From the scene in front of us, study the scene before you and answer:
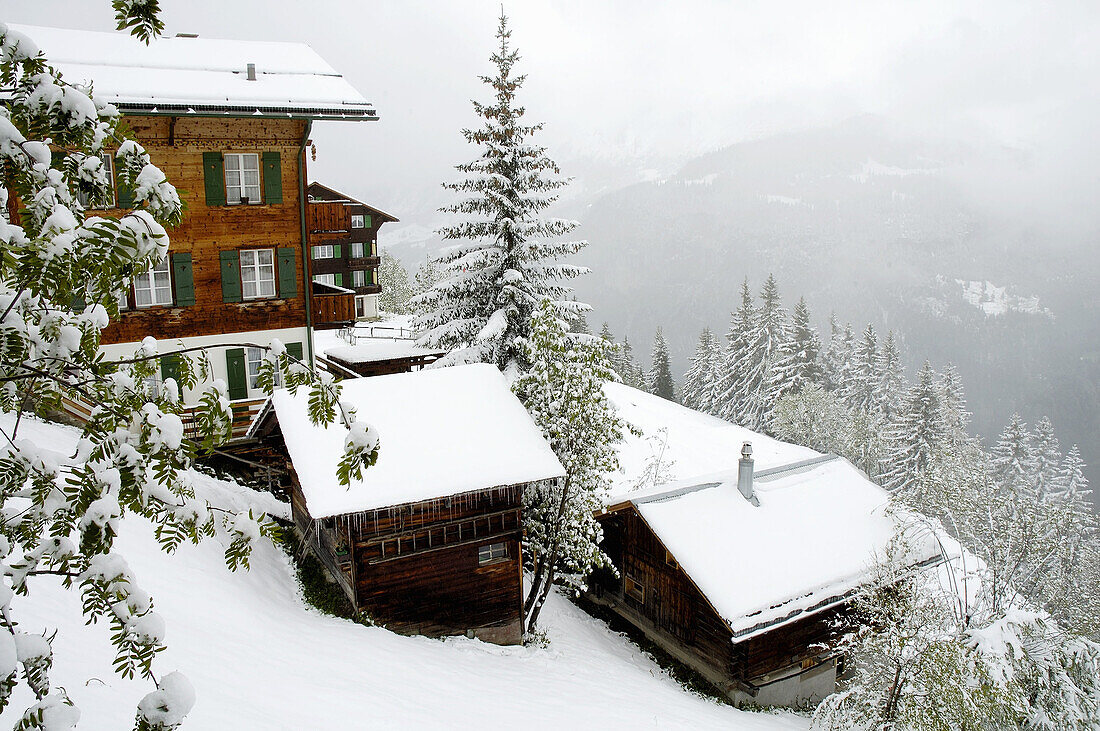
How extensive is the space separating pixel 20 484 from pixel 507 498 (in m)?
13.8

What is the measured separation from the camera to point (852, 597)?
18.8 meters

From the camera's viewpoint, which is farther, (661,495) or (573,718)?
(661,495)

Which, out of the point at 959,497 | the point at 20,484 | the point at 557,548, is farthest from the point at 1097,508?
the point at 20,484

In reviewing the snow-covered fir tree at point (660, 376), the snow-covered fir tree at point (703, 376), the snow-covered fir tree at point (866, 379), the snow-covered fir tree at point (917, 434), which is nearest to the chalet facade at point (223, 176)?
the snow-covered fir tree at point (917, 434)

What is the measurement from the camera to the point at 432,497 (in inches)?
600

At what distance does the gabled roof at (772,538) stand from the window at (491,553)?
4.98m

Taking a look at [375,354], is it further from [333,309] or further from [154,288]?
[154,288]

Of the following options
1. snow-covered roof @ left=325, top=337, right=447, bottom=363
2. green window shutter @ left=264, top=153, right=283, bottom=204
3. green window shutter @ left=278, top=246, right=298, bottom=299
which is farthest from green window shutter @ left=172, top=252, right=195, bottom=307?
snow-covered roof @ left=325, top=337, right=447, bottom=363

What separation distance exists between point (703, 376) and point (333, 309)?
5681 cm

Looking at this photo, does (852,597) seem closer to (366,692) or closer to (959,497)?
(959,497)

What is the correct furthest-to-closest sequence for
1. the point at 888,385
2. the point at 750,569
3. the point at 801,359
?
the point at 888,385
the point at 801,359
the point at 750,569

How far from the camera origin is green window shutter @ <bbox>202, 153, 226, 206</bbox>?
2158cm

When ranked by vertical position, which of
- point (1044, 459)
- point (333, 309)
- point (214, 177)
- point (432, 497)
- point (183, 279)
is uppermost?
point (214, 177)

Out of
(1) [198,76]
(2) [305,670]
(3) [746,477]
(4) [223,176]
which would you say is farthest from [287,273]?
(3) [746,477]
